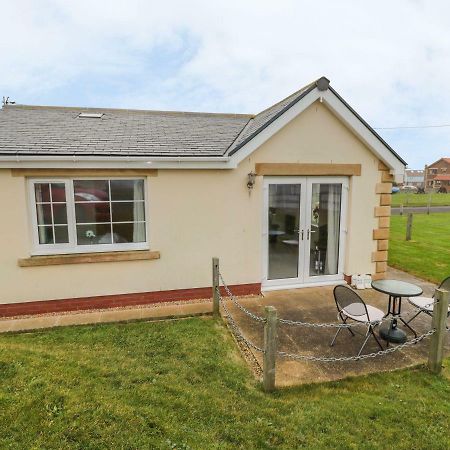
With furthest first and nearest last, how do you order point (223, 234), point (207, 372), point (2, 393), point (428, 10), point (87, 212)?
point (428, 10) → point (223, 234) → point (87, 212) → point (207, 372) → point (2, 393)

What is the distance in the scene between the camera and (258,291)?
8141 millimetres

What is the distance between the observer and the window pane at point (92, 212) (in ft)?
23.2

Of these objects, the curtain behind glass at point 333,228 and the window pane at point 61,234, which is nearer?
the window pane at point 61,234

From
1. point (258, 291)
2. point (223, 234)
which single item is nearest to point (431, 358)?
point (258, 291)

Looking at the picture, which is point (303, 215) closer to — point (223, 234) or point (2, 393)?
point (223, 234)

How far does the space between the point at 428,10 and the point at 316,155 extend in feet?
21.6

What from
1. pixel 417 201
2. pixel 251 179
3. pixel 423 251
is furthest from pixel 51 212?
pixel 417 201

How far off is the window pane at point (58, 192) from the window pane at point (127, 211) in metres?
1.05

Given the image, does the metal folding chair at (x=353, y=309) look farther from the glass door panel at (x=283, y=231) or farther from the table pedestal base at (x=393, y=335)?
the glass door panel at (x=283, y=231)

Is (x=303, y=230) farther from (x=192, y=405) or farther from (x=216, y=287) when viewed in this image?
(x=192, y=405)

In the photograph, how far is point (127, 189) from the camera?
287 inches

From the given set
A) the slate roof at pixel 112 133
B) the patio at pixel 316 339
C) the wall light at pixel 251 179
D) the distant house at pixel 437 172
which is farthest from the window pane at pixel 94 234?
the distant house at pixel 437 172

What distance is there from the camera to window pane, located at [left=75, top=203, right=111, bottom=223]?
708 centimetres

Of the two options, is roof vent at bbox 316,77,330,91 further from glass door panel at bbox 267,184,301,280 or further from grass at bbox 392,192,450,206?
grass at bbox 392,192,450,206
